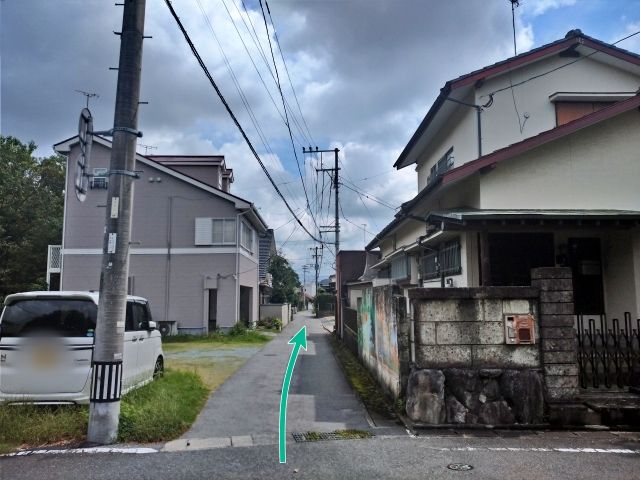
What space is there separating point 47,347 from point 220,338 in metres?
14.1

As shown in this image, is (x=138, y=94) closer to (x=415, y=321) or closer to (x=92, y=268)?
(x=415, y=321)

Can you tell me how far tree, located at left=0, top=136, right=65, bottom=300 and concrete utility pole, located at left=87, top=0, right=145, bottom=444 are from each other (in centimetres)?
2739

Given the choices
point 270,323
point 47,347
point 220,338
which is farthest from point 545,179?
point 270,323

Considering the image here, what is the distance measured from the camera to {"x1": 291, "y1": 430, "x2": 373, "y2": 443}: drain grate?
5.82 m

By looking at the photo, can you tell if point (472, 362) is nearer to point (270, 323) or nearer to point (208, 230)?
point (208, 230)

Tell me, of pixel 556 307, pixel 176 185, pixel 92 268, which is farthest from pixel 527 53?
pixel 92 268

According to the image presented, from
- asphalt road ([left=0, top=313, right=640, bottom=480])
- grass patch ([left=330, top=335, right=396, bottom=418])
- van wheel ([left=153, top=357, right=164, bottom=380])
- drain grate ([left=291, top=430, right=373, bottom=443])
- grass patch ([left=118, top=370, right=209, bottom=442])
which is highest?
van wheel ([left=153, top=357, right=164, bottom=380])

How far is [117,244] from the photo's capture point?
19.9ft

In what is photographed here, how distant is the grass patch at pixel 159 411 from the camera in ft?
19.1

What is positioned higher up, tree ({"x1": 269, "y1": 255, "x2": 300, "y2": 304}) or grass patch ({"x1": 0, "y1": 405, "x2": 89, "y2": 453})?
tree ({"x1": 269, "y1": 255, "x2": 300, "y2": 304})

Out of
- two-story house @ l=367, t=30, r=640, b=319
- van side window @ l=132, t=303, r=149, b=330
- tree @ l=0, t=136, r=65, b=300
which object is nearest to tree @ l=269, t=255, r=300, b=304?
tree @ l=0, t=136, r=65, b=300

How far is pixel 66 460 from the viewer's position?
16.4 feet

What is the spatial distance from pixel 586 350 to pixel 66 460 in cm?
699

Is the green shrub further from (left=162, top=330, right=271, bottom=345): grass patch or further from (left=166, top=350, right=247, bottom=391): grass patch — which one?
(left=166, top=350, right=247, bottom=391): grass patch
